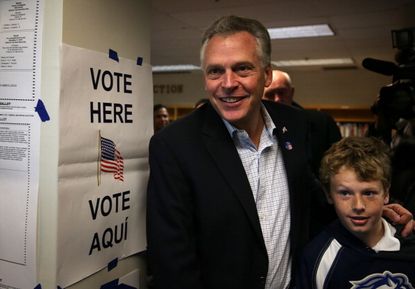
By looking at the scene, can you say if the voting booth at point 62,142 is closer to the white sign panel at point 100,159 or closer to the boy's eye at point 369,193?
the white sign panel at point 100,159

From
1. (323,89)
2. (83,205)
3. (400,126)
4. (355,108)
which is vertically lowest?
(83,205)

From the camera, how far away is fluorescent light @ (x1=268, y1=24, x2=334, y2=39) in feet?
11.9

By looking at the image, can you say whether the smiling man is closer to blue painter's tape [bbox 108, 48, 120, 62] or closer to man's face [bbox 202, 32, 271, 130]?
man's face [bbox 202, 32, 271, 130]

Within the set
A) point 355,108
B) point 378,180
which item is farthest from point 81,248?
point 355,108

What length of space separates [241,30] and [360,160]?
21.6 inches

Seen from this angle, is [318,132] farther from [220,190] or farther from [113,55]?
[113,55]

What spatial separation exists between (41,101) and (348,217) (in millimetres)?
934

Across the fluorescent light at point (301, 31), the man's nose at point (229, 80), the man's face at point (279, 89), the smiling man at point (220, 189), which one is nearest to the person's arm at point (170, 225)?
the smiling man at point (220, 189)

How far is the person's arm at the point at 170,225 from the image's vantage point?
95cm

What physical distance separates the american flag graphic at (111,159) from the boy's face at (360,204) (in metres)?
0.68

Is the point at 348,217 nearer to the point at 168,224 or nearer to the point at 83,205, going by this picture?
the point at 168,224

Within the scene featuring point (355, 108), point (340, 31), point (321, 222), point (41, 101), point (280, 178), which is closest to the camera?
point (41, 101)

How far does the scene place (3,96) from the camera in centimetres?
96

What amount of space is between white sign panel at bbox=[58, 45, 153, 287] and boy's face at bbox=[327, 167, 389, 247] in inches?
24.8
